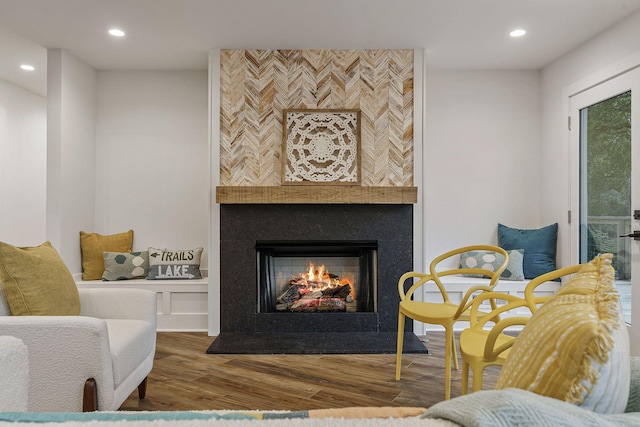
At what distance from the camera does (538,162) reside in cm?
442

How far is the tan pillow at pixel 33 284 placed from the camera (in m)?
1.99

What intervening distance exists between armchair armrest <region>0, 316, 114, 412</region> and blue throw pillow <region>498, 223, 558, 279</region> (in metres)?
3.70

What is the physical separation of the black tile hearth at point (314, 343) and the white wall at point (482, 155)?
1282 mm

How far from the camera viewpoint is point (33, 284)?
2037 mm

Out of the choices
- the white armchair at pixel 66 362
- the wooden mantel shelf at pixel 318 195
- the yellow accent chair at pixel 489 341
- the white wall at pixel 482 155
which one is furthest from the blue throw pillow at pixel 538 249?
the white armchair at pixel 66 362

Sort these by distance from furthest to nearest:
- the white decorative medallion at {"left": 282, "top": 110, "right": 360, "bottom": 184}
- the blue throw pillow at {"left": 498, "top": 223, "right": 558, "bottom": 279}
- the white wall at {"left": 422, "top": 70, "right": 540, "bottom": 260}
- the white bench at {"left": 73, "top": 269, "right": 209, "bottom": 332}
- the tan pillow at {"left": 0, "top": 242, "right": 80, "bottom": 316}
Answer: the white wall at {"left": 422, "top": 70, "right": 540, "bottom": 260} → the blue throw pillow at {"left": 498, "top": 223, "right": 558, "bottom": 279} → the white bench at {"left": 73, "top": 269, "right": 209, "bottom": 332} → the white decorative medallion at {"left": 282, "top": 110, "right": 360, "bottom": 184} → the tan pillow at {"left": 0, "top": 242, "right": 80, "bottom": 316}

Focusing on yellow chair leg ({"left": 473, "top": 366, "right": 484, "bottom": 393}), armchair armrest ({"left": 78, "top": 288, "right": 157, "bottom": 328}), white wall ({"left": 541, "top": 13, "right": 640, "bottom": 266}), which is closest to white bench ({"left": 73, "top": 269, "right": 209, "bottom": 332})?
armchair armrest ({"left": 78, "top": 288, "right": 157, "bottom": 328})

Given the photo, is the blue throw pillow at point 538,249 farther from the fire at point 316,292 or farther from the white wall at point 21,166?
the white wall at point 21,166

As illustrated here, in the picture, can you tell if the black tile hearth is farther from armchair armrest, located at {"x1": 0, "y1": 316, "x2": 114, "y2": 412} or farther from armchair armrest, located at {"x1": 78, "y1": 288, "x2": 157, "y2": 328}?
armchair armrest, located at {"x1": 0, "y1": 316, "x2": 114, "y2": 412}

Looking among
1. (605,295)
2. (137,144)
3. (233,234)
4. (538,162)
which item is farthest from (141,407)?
(538,162)

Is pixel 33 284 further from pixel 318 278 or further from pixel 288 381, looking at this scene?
pixel 318 278

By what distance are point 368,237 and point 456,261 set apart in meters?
1.17

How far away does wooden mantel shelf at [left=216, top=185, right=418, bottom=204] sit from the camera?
12.2 ft

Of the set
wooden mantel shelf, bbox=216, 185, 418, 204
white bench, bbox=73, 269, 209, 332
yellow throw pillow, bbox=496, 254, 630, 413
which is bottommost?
white bench, bbox=73, 269, 209, 332
